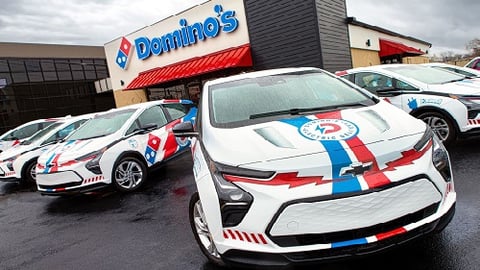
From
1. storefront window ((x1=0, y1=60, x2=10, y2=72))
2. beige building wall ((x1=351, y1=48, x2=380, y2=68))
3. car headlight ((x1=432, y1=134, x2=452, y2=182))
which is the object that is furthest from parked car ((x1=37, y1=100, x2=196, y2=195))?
storefront window ((x1=0, y1=60, x2=10, y2=72))

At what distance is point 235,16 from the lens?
1423cm

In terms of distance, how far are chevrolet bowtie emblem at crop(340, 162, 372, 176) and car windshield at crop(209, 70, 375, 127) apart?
937mm

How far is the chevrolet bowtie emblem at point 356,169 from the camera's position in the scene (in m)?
2.14

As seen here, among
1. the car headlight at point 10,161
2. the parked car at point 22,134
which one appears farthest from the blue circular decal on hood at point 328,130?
the parked car at point 22,134

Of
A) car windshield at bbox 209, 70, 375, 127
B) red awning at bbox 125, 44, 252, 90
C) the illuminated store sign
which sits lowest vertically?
car windshield at bbox 209, 70, 375, 127

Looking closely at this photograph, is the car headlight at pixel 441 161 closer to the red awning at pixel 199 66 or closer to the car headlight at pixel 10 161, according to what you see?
the car headlight at pixel 10 161

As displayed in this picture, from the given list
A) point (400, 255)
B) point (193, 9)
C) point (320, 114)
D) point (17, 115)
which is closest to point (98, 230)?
point (320, 114)

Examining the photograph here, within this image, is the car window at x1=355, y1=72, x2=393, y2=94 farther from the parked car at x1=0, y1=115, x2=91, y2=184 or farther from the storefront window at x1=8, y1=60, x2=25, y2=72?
the storefront window at x1=8, y1=60, x2=25, y2=72

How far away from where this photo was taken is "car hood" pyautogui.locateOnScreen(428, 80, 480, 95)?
16.7ft

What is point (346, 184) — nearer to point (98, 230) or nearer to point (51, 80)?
point (98, 230)

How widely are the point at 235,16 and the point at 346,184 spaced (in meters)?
13.3

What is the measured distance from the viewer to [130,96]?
787 inches

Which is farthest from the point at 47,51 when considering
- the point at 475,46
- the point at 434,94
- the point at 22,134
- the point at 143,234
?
the point at 475,46

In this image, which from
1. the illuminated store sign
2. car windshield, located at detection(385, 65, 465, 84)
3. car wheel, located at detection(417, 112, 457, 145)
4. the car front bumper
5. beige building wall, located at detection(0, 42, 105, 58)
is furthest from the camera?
beige building wall, located at detection(0, 42, 105, 58)
